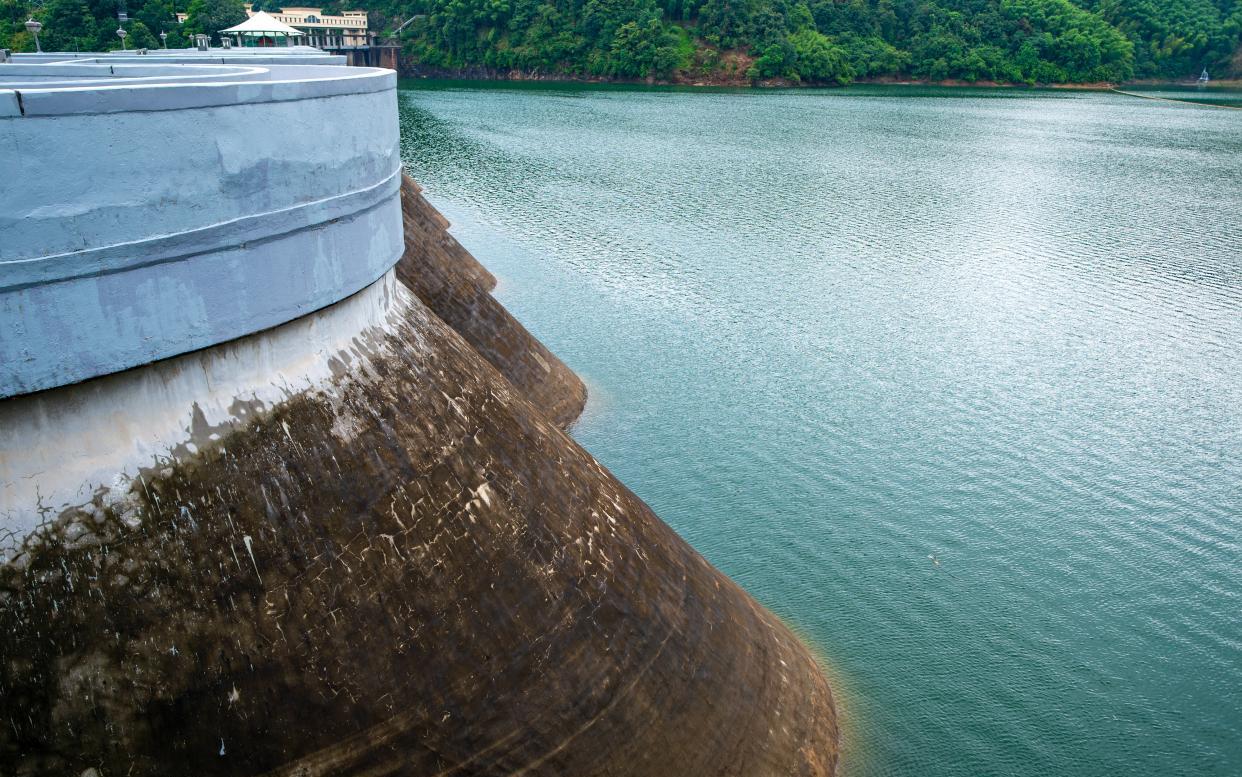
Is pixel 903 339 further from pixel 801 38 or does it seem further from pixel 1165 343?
pixel 801 38

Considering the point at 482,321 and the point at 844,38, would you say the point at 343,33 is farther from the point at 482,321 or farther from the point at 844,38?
the point at 482,321

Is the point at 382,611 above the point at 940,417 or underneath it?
above

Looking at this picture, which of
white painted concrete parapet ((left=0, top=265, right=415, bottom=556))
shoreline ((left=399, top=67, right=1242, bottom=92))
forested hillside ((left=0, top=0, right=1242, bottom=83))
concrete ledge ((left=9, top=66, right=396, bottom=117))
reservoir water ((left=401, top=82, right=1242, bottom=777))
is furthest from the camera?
forested hillside ((left=0, top=0, right=1242, bottom=83))

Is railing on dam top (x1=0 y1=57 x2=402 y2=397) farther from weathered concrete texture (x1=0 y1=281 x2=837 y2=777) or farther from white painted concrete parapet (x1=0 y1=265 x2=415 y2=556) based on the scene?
weathered concrete texture (x1=0 y1=281 x2=837 y2=777)

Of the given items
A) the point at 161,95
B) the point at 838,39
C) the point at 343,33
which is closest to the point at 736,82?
the point at 838,39

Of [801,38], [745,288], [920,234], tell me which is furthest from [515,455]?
[801,38]

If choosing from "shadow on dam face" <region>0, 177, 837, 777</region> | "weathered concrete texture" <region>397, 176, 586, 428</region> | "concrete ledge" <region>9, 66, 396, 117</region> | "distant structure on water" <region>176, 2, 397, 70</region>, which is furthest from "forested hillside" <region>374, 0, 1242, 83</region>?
"concrete ledge" <region>9, 66, 396, 117</region>

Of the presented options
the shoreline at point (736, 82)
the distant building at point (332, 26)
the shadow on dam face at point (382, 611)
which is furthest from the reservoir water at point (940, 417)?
the distant building at point (332, 26)
